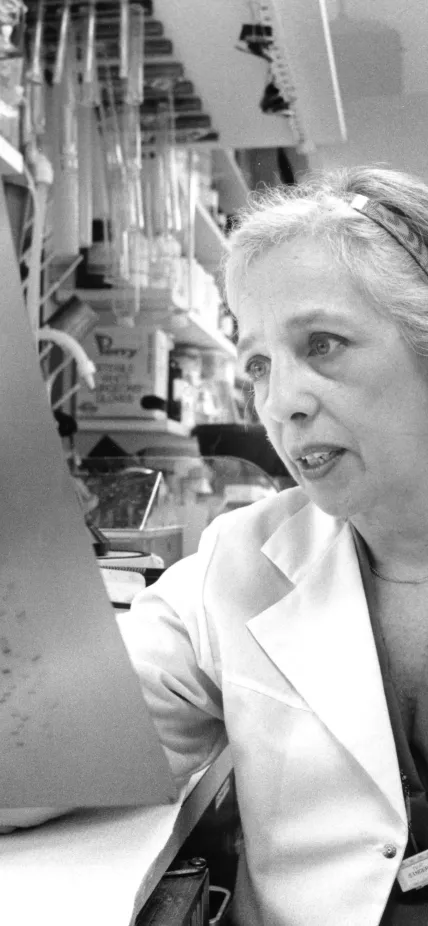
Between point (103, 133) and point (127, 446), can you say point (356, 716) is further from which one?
point (127, 446)

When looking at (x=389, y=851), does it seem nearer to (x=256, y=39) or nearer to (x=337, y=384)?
(x=337, y=384)

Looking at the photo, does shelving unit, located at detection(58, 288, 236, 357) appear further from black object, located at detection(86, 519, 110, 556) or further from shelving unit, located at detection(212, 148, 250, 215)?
black object, located at detection(86, 519, 110, 556)

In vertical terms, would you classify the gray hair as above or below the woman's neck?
above

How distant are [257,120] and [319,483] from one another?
287 cm

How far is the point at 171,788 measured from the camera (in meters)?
0.80

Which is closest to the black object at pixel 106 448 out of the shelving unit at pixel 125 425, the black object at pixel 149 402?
the shelving unit at pixel 125 425

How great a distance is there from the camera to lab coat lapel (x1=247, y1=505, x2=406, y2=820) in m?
0.96

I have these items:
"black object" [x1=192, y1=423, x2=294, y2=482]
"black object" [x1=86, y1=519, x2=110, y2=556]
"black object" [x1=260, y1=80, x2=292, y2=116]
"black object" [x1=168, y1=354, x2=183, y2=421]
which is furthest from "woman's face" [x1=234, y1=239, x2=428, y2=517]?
"black object" [x1=168, y1=354, x2=183, y2=421]

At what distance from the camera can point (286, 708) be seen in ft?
3.34

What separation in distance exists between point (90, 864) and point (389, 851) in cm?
33

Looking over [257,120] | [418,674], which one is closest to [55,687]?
[418,674]

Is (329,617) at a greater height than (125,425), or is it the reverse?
(329,617)

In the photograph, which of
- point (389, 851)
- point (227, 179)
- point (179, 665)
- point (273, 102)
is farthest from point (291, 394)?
point (227, 179)

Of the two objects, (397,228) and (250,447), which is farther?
(250,447)
